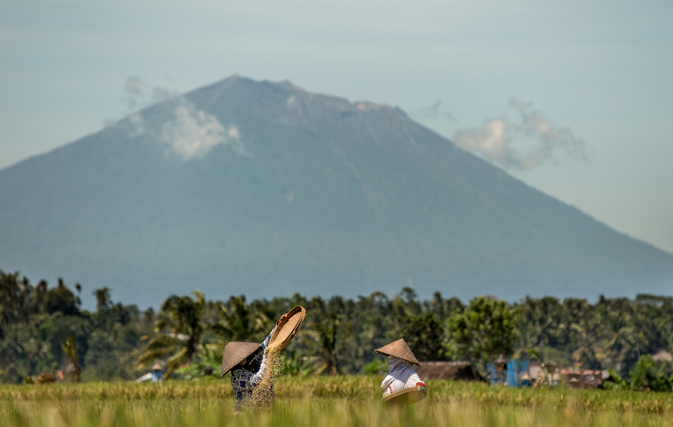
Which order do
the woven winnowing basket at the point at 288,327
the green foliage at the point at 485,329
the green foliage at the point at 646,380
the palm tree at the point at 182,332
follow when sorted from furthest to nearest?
the green foliage at the point at 485,329, the palm tree at the point at 182,332, the green foliage at the point at 646,380, the woven winnowing basket at the point at 288,327

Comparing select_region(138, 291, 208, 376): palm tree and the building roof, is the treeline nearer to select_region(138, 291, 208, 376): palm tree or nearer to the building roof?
select_region(138, 291, 208, 376): palm tree

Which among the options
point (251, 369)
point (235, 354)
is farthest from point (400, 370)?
point (235, 354)

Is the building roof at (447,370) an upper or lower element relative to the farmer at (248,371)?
lower

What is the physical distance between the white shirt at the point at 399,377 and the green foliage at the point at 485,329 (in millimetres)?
39356

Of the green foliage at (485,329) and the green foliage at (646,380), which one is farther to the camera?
the green foliage at (485,329)

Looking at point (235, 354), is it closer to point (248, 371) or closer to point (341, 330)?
point (248, 371)

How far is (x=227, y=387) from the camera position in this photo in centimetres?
1909

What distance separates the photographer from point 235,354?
952cm

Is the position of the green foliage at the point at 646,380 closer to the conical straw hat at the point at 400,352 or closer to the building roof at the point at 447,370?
the building roof at the point at 447,370

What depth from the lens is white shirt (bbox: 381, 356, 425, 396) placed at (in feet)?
34.1

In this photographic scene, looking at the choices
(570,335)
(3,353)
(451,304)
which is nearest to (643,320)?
(570,335)

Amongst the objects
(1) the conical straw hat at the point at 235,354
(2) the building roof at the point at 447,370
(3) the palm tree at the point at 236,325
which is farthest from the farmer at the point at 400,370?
(3) the palm tree at the point at 236,325

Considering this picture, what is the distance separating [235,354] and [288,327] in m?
0.79

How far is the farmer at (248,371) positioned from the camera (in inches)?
373
